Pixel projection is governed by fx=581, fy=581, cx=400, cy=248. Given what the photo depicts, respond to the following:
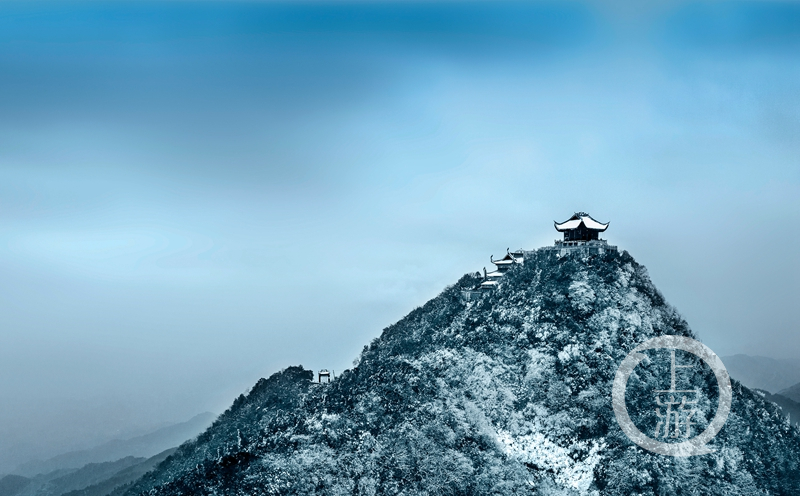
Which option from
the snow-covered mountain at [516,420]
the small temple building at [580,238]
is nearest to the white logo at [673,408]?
the snow-covered mountain at [516,420]

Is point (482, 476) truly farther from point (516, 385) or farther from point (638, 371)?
point (638, 371)

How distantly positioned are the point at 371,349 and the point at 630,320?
51.7 meters

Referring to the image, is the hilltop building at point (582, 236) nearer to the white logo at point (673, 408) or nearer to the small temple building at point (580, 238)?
the small temple building at point (580, 238)

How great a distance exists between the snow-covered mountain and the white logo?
1.00m

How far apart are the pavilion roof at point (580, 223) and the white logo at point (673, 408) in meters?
22.6

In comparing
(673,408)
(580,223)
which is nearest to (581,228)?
(580,223)

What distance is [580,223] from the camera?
104750mm

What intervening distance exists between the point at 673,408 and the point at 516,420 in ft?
75.6

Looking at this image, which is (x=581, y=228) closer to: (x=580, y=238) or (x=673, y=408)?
(x=580, y=238)

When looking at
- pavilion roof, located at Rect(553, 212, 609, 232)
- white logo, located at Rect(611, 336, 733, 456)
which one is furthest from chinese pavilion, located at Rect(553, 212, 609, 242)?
white logo, located at Rect(611, 336, 733, 456)

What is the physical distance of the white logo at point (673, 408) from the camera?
83.3 m

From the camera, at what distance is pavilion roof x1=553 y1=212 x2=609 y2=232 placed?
4117 inches

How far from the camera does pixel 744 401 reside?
291 feet

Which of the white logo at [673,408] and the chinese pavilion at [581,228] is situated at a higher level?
the chinese pavilion at [581,228]
